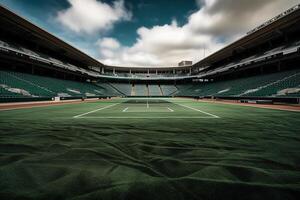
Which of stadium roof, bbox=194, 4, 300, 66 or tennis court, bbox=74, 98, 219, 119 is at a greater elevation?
stadium roof, bbox=194, 4, 300, 66

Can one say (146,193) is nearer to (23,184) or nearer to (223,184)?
(223,184)

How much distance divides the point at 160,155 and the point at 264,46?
1466 inches

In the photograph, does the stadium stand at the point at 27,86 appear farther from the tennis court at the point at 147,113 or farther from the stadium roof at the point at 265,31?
the stadium roof at the point at 265,31

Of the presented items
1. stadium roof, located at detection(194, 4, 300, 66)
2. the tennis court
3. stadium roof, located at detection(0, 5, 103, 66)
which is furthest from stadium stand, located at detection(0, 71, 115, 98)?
stadium roof, located at detection(194, 4, 300, 66)

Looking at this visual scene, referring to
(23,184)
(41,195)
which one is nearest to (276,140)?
(41,195)

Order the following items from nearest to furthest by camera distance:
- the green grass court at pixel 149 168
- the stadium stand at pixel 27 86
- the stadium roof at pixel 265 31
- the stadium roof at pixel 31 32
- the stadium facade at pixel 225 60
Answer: the green grass court at pixel 149 168 < the stadium roof at pixel 265 31 < the stadium roof at pixel 31 32 < the stadium stand at pixel 27 86 < the stadium facade at pixel 225 60

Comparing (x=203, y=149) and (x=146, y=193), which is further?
(x=203, y=149)

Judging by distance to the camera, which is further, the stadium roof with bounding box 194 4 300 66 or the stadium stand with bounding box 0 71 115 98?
the stadium stand with bounding box 0 71 115 98

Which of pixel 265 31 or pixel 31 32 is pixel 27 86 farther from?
pixel 265 31

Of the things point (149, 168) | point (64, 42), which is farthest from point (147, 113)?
point (64, 42)

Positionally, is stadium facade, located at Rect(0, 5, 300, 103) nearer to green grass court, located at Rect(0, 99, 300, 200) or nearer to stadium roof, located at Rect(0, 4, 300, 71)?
stadium roof, located at Rect(0, 4, 300, 71)

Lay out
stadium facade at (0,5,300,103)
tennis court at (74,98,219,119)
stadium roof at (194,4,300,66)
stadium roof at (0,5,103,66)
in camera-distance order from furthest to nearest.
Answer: stadium facade at (0,5,300,103)
stadium roof at (0,5,103,66)
stadium roof at (194,4,300,66)
tennis court at (74,98,219,119)

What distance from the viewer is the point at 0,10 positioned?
18109 millimetres

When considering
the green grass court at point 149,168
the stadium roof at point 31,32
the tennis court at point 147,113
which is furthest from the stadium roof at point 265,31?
the stadium roof at point 31,32
